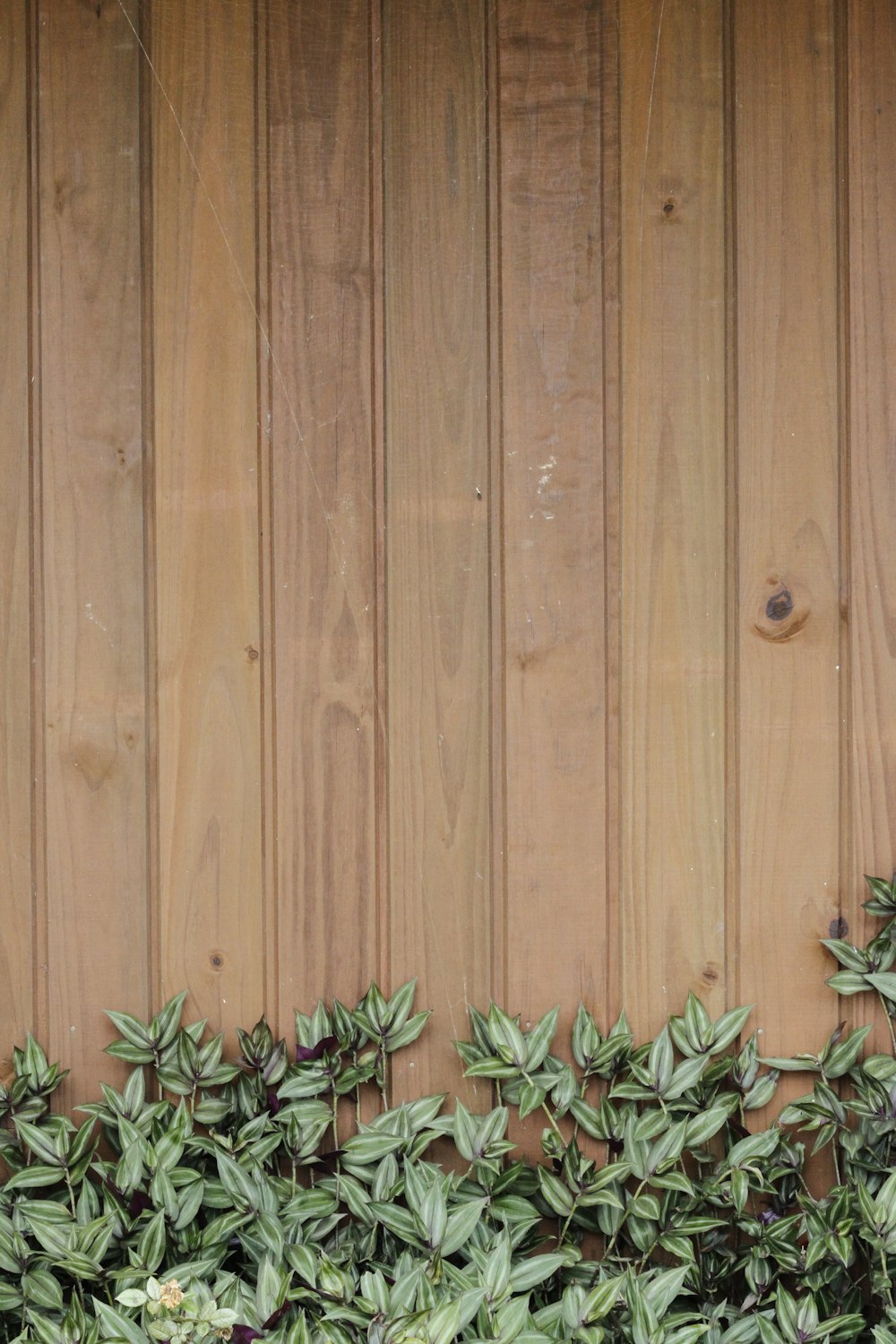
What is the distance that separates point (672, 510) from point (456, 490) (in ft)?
0.89

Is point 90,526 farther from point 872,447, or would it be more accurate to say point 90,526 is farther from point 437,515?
point 872,447

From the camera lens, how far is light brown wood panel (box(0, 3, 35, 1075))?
51.6 inches

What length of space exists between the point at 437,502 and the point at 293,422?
21 cm

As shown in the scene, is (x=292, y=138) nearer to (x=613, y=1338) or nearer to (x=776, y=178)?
(x=776, y=178)

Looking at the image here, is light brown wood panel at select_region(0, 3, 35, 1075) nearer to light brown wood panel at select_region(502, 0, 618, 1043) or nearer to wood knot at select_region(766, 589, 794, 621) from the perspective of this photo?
light brown wood panel at select_region(502, 0, 618, 1043)

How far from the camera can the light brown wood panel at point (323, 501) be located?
1.29 m

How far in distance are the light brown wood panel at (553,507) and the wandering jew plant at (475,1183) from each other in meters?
0.14

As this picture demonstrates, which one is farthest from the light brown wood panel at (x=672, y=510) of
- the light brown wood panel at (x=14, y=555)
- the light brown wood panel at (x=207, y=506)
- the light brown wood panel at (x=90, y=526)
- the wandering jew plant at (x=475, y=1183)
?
the light brown wood panel at (x=14, y=555)

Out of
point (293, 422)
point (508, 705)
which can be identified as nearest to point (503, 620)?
point (508, 705)

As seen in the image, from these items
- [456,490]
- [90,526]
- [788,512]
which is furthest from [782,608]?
[90,526]

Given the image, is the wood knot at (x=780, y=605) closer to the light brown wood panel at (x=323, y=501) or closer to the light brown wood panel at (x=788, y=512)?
the light brown wood panel at (x=788, y=512)

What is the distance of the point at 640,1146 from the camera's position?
1217 mm

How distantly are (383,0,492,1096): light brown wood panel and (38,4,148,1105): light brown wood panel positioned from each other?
33 cm

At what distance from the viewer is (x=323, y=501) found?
1.30 meters
